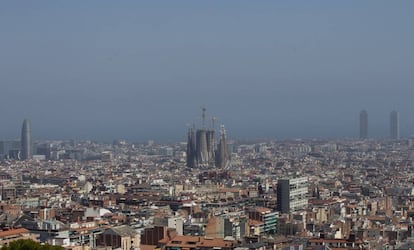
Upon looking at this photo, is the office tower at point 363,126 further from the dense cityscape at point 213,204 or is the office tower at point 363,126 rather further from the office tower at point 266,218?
the office tower at point 266,218

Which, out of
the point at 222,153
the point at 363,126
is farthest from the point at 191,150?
the point at 363,126

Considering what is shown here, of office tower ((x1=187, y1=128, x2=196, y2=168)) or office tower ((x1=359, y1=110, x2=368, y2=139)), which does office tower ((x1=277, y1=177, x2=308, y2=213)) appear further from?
office tower ((x1=359, y1=110, x2=368, y2=139))

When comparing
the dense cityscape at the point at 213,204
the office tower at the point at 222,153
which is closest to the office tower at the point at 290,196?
the dense cityscape at the point at 213,204

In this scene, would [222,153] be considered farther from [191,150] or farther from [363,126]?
[363,126]

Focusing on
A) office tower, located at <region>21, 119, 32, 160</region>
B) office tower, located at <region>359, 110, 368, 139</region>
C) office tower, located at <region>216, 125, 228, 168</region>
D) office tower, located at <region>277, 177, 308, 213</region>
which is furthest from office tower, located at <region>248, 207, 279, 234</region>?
office tower, located at <region>359, 110, 368, 139</region>

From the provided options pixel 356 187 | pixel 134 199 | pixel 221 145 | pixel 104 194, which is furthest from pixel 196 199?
pixel 221 145

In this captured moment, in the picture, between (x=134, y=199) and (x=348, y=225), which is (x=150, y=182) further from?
(x=348, y=225)
